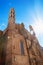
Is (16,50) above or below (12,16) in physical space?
below

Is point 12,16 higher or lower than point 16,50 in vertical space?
higher

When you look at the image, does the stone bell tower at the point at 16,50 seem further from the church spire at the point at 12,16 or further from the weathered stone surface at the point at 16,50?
the church spire at the point at 12,16

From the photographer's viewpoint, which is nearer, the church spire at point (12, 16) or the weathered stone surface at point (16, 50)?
the weathered stone surface at point (16, 50)

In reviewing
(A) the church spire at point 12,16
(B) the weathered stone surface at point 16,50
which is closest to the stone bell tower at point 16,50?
(B) the weathered stone surface at point 16,50

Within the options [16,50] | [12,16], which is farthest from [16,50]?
[12,16]

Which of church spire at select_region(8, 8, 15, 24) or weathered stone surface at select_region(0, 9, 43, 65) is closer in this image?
weathered stone surface at select_region(0, 9, 43, 65)

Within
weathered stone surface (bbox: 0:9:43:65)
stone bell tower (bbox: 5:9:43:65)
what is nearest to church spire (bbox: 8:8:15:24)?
stone bell tower (bbox: 5:9:43:65)

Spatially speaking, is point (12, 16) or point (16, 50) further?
point (12, 16)

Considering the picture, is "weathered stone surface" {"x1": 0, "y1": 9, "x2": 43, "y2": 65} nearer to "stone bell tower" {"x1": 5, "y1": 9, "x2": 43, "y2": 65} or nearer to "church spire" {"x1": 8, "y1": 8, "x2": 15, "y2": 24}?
"stone bell tower" {"x1": 5, "y1": 9, "x2": 43, "y2": 65}

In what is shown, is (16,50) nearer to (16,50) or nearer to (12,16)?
(16,50)

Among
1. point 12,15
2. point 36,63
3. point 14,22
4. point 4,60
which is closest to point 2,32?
point 14,22

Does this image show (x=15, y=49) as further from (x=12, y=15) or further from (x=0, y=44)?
(x=12, y=15)

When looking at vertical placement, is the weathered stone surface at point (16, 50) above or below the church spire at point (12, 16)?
below

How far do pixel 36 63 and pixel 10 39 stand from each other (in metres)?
9.23
